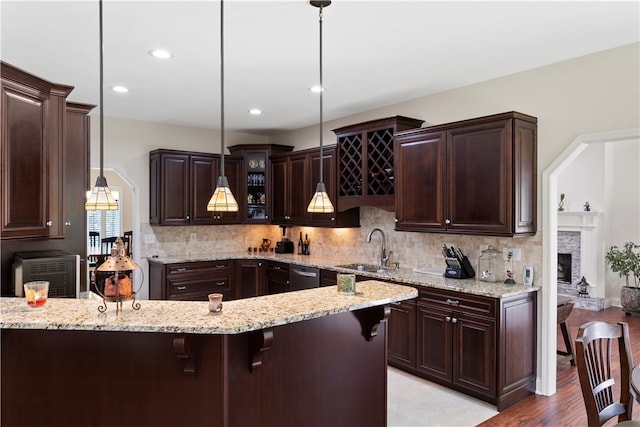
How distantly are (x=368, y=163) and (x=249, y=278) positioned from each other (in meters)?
2.51

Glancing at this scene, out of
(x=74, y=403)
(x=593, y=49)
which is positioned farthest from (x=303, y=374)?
(x=593, y=49)

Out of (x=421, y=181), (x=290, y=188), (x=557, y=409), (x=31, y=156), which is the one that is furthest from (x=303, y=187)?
(x=557, y=409)

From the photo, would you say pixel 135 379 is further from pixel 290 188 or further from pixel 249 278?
pixel 290 188

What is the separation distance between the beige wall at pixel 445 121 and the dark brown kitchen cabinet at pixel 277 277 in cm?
64

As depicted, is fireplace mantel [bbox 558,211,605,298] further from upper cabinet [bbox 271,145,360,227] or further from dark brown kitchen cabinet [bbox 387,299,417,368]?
dark brown kitchen cabinet [bbox 387,299,417,368]

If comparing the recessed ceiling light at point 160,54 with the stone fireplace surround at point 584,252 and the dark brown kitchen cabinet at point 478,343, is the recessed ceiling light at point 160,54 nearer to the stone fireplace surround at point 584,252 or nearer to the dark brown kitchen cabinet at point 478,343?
the dark brown kitchen cabinet at point 478,343

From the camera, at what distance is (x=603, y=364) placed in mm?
2127

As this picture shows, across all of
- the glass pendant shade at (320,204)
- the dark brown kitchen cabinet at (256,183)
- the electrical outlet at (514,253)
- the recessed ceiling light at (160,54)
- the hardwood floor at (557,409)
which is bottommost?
the hardwood floor at (557,409)

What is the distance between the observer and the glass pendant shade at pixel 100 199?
6.96ft

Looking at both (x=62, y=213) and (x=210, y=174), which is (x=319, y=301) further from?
(x=210, y=174)

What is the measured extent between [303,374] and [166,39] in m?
2.51

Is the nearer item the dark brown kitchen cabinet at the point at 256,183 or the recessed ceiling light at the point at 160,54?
the recessed ceiling light at the point at 160,54

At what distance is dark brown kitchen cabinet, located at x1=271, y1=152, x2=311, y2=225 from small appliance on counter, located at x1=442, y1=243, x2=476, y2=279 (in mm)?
2258

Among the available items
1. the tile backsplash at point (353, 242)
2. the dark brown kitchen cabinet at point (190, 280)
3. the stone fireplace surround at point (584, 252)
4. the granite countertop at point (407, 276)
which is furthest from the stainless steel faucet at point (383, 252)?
the stone fireplace surround at point (584, 252)
